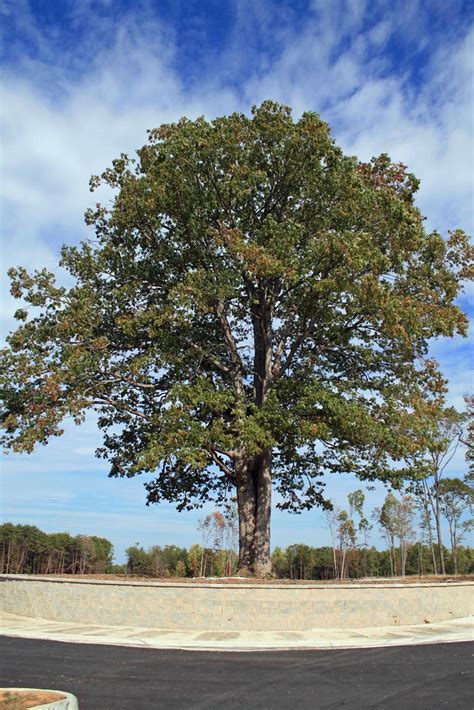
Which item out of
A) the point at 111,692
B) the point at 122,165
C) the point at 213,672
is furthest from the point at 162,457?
the point at 122,165

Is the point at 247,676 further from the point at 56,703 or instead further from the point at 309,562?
the point at 309,562

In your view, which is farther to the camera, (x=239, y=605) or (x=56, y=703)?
(x=239, y=605)

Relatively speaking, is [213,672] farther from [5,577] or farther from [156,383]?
[156,383]

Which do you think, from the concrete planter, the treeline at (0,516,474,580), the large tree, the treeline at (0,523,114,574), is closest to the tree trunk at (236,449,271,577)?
the large tree

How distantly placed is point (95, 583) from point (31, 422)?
5.13 m

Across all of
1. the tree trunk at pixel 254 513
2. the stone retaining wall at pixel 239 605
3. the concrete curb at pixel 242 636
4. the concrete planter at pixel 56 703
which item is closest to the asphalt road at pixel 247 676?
the concrete curb at pixel 242 636

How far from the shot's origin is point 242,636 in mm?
12836

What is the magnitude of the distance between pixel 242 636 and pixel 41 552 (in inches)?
2923

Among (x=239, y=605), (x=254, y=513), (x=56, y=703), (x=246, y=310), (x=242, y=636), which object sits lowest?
(x=242, y=636)

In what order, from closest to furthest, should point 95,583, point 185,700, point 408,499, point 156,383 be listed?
point 185,700 < point 95,583 < point 156,383 < point 408,499

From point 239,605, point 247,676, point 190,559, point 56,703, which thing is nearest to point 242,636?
point 239,605

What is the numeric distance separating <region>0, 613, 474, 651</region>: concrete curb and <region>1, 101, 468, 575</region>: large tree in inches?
168

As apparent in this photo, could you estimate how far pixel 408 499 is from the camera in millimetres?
54906

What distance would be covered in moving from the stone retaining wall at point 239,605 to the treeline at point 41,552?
62.8m
